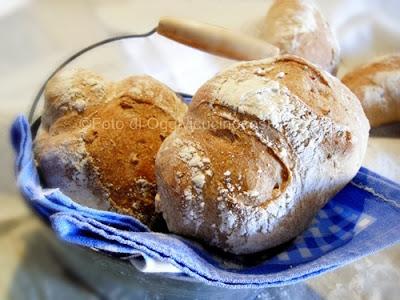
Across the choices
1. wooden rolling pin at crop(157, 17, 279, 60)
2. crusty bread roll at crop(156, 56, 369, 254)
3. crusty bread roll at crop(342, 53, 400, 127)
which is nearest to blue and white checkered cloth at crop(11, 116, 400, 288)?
crusty bread roll at crop(156, 56, 369, 254)

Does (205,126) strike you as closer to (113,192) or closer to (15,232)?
(113,192)

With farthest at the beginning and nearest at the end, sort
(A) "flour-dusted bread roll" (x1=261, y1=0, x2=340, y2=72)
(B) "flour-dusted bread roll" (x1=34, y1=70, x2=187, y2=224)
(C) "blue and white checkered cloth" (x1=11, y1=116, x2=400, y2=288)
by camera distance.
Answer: (A) "flour-dusted bread roll" (x1=261, y1=0, x2=340, y2=72) → (B) "flour-dusted bread roll" (x1=34, y1=70, x2=187, y2=224) → (C) "blue and white checkered cloth" (x1=11, y1=116, x2=400, y2=288)

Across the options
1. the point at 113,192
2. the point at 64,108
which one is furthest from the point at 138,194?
the point at 64,108

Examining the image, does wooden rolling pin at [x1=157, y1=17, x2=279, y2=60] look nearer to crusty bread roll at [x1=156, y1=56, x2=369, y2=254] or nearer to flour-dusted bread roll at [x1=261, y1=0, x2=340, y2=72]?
crusty bread roll at [x1=156, y1=56, x2=369, y2=254]

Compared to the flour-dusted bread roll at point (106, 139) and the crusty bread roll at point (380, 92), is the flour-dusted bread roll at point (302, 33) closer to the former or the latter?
the crusty bread roll at point (380, 92)

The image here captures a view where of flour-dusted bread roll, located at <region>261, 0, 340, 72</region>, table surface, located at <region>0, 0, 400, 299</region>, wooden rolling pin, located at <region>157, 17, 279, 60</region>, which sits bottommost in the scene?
table surface, located at <region>0, 0, 400, 299</region>

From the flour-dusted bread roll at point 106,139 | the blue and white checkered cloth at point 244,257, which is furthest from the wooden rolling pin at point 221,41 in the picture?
the blue and white checkered cloth at point 244,257
